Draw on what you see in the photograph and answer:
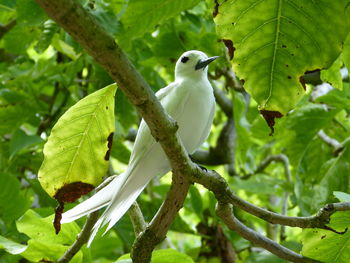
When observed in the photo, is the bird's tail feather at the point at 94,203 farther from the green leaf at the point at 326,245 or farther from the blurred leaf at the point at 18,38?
the blurred leaf at the point at 18,38

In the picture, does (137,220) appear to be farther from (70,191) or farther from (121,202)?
(70,191)

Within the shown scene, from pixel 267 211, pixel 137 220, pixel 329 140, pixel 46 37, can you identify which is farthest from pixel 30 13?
pixel 329 140

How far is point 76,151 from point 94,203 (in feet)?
1.19

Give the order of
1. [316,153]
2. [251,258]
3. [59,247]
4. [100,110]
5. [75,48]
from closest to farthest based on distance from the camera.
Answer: [100,110] → [59,247] → [251,258] → [75,48] → [316,153]

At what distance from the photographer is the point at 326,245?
5.01 ft

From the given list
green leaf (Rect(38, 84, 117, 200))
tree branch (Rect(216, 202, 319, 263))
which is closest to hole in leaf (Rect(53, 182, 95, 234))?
green leaf (Rect(38, 84, 117, 200))

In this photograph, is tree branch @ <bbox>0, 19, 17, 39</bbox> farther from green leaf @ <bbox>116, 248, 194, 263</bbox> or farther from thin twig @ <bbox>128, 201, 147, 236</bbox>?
green leaf @ <bbox>116, 248, 194, 263</bbox>

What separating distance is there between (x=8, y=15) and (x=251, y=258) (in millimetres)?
1858

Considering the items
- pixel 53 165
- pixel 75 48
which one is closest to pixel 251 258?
pixel 53 165

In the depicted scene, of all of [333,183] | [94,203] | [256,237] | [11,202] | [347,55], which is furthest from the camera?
[11,202]

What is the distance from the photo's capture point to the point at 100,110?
1.31m

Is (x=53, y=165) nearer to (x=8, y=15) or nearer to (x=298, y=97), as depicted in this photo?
(x=298, y=97)

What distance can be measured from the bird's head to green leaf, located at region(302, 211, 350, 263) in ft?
2.93

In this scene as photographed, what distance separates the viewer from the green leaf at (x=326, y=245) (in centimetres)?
151
